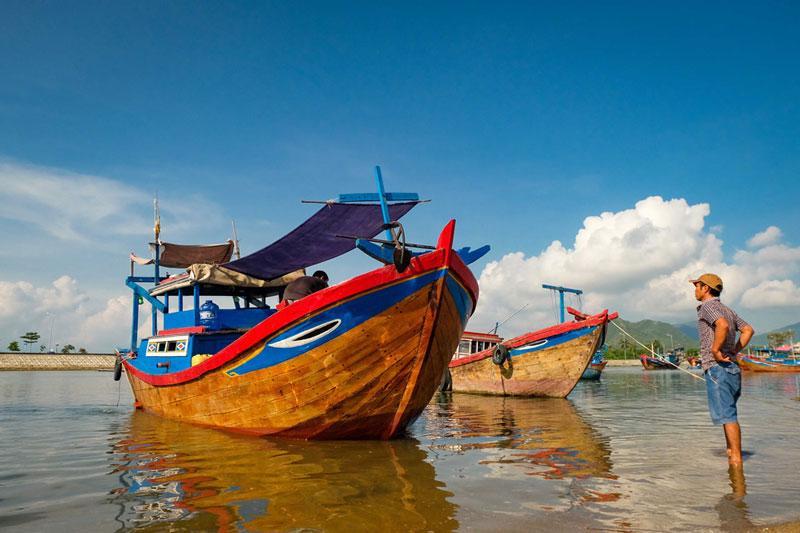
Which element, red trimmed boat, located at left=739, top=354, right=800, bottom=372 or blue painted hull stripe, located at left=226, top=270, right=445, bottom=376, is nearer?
blue painted hull stripe, located at left=226, top=270, right=445, bottom=376

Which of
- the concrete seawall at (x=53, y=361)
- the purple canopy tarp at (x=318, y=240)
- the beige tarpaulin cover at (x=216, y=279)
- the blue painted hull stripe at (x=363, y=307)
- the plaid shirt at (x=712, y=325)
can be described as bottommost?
the concrete seawall at (x=53, y=361)

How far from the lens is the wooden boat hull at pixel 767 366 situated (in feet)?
145

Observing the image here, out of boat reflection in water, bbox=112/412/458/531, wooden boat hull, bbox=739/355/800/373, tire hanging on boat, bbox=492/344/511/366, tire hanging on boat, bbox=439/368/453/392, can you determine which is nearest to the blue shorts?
boat reflection in water, bbox=112/412/458/531

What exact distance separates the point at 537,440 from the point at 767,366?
48967mm

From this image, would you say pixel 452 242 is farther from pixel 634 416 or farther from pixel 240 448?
pixel 634 416

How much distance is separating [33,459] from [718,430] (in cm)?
1023

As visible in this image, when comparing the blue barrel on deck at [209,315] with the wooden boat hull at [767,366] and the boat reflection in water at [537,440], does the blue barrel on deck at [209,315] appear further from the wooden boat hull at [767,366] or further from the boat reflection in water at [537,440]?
the wooden boat hull at [767,366]

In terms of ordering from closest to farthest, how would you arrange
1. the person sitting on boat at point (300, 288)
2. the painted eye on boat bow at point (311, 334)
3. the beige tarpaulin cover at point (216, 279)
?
the painted eye on boat bow at point (311, 334), the person sitting on boat at point (300, 288), the beige tarpaulin cover at point (216, 279)

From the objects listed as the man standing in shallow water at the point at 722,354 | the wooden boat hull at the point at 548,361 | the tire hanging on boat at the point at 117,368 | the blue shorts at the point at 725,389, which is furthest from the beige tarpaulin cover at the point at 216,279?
the blue shorts at the point at 725,389

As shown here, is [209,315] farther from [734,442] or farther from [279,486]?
[734,442]

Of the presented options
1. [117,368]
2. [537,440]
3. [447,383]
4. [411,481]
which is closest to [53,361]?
[117,368]

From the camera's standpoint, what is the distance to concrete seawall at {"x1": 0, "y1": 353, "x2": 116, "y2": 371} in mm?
66625

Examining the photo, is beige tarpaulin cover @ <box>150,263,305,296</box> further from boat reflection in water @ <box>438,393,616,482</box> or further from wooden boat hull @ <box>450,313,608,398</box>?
wooden boat hull @ <box>450,313,608,398</box>

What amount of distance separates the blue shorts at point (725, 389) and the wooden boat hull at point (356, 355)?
3230mm
